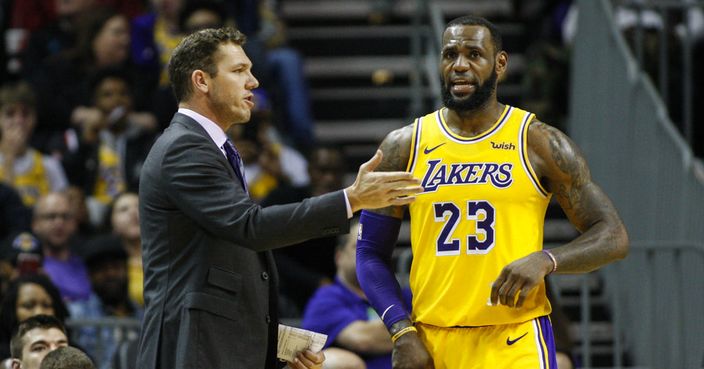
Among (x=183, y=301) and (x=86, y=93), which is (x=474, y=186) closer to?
(x=183, y=301)

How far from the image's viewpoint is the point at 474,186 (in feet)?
19.3

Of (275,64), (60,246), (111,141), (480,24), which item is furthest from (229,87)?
(275,64)

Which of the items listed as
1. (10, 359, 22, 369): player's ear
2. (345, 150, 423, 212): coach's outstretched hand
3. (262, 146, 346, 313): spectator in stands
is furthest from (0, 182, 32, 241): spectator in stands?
(345, 150, 423, 212): coach's outstretched hand

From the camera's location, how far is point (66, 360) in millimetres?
6191

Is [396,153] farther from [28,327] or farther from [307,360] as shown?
[28,327]

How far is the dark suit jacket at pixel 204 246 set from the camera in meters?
5.30

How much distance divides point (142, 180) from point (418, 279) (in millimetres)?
1323

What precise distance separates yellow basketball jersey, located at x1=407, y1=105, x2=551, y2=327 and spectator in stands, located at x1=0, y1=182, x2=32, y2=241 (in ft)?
17.7

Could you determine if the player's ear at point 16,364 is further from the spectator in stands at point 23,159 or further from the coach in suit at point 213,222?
the spectator in stands at point 23,159

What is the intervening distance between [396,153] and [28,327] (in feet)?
7.44

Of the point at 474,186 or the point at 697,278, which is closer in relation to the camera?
the point at 474,186

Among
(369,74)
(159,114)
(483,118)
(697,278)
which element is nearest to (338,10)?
(369,74)

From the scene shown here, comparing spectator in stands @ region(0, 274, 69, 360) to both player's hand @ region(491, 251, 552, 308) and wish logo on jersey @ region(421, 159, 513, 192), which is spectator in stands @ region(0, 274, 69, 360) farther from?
player's hand @ region(491, 251, 552, 308)

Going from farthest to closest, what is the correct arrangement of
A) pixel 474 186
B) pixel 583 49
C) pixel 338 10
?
pixel 338 10 < pixel 583 49 < pixel 474 186
